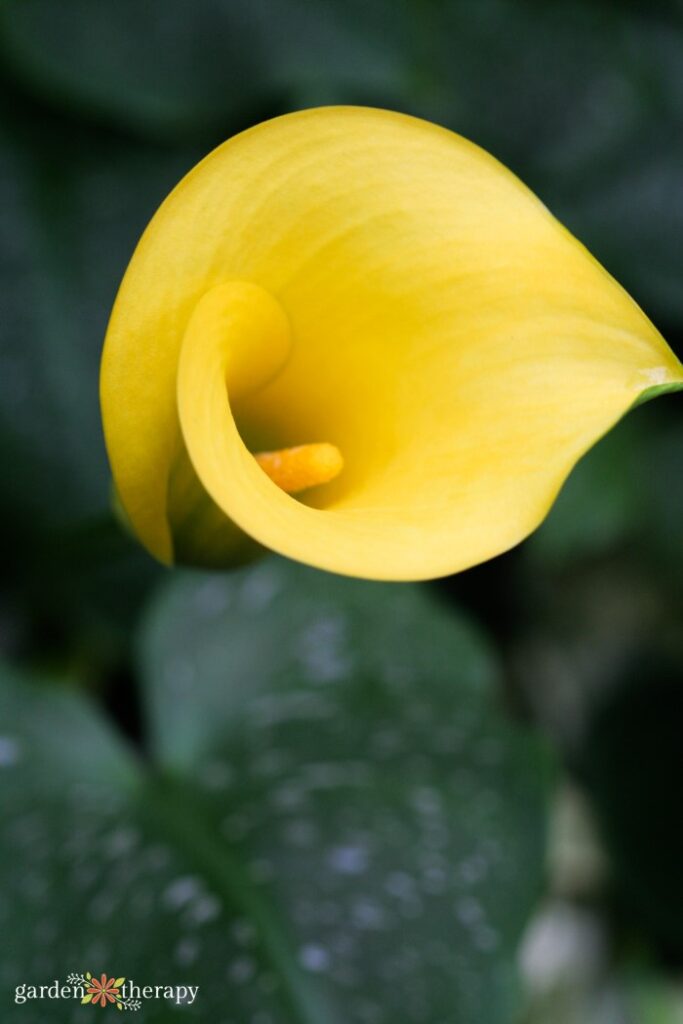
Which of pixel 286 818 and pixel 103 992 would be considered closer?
pixel 103 992

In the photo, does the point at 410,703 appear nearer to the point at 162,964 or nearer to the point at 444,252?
the point at 162,964

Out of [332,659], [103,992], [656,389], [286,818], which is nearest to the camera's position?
[656,389]

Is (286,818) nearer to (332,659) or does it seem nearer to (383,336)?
(332,659)

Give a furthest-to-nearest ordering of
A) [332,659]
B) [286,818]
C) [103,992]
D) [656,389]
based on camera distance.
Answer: [332,659] < [286,818] < [103,992] < [656,389]

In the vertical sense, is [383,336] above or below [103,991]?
above

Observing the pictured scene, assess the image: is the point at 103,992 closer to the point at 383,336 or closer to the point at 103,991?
the point at 103,991

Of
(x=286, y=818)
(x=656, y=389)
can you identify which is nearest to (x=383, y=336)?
(x=656, y=389)

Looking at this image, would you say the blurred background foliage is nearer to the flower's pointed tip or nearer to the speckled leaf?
the speckled leaf

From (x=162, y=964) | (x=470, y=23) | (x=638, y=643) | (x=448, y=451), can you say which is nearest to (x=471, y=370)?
(x=448, y=451)

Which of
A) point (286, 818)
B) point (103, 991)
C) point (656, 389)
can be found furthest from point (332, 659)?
point (656, 389)
